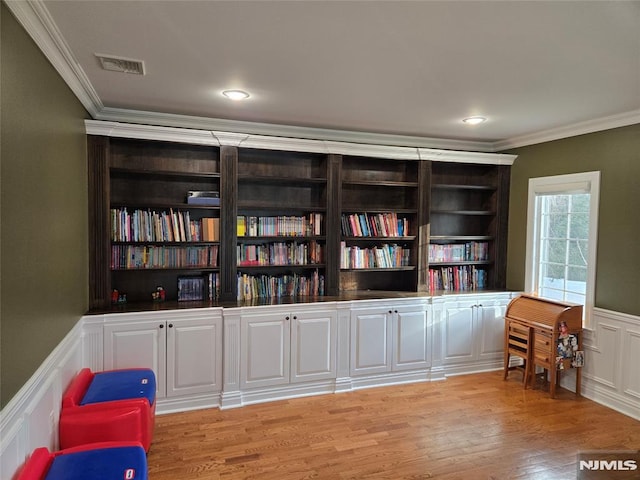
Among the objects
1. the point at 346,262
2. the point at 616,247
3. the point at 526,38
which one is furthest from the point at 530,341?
the point at 526,38

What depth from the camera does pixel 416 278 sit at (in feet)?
15.0

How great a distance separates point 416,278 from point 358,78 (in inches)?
98.4

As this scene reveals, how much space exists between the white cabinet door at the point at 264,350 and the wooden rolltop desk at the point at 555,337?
7.67ft

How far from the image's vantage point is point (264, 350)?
3781mm

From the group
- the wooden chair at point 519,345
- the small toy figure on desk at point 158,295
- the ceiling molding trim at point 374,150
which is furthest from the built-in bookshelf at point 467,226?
the small toy figure on desk at point 158,295

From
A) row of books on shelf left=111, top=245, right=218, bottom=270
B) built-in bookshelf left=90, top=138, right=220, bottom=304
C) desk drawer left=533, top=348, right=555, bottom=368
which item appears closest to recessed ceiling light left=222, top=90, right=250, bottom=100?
built-in bookshelf left=90, top=138, right=220, bottom=304

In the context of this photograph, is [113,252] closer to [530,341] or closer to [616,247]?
[530,341]

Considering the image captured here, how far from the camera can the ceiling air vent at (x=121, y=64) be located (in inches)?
95.9

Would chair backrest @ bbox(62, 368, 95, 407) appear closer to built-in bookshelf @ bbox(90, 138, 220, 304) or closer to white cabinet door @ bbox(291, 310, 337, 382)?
built-in bookshelf @ bbox(90, 138, 220, 304)

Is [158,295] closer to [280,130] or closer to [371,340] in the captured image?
[280,130]

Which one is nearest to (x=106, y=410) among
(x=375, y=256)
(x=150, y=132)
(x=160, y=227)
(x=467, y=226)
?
(x=160, y=227)

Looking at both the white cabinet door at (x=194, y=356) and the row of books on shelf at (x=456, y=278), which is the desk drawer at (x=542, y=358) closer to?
the row of books on shelf at (x=456, y=278)

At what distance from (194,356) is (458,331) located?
106 inches

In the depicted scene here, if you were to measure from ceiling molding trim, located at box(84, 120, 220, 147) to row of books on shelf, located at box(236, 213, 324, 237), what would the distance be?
0.78 metres
